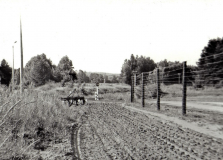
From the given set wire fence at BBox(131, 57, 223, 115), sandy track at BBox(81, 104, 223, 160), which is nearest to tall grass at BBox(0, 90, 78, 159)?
sandy track at BBox(81, 104, 223, 160)

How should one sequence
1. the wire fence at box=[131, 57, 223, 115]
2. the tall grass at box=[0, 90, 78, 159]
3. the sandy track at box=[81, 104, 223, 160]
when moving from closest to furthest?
the sandy track at box=[81, 104, 223, 160]
the tall grass at box=[0, 90, 78, 159]
the wire fence at box=[131, 57, 223, 115]

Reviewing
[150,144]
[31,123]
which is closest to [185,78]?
[150,144]

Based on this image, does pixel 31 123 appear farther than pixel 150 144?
Yes

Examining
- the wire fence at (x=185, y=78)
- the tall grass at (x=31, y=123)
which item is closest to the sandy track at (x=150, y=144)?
the tall grass at (x=31, y=123)

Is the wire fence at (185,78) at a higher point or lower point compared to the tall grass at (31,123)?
higher

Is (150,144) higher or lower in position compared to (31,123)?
lower

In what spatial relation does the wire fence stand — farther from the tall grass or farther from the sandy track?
the tall grass

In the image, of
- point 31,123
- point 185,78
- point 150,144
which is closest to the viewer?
point 150,144

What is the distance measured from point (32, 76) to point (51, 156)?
6275 centimetres

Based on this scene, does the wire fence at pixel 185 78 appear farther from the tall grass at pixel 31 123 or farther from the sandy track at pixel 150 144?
the tall grass at pixel 31 123

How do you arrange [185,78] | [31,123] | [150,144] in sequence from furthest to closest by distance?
[185,78]
[31,123]
[150,144]

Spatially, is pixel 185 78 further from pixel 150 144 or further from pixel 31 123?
pixel 31 123

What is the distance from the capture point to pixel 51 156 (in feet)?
16.7

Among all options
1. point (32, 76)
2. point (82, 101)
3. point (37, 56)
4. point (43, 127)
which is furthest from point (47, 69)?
point (43, 127)
